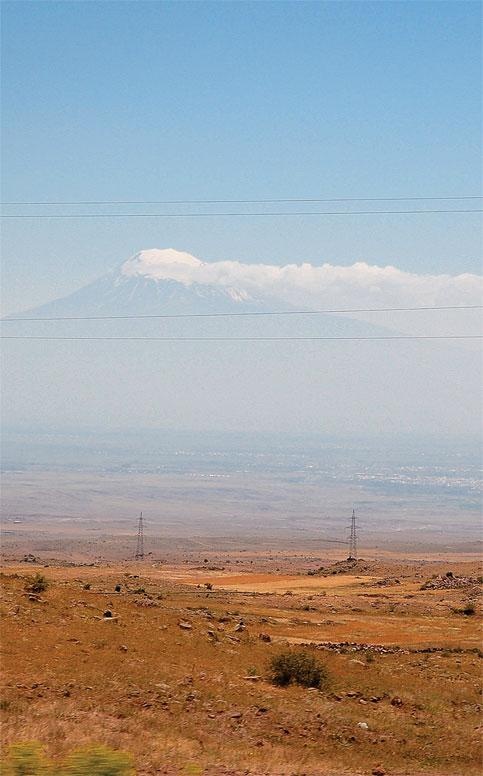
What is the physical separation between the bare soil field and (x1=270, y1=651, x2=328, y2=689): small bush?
0.80 ft

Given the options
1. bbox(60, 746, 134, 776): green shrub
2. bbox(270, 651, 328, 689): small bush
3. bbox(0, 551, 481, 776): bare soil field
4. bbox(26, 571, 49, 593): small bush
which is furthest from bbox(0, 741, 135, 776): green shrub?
bbox(26, 571, 49, 593): small bush

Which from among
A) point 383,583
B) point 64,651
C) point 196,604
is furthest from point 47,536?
point 64,651

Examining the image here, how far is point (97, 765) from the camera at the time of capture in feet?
33.2

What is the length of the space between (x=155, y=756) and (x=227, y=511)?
182463mm

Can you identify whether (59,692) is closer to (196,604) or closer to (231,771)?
(231,771)

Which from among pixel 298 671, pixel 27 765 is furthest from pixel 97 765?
pixel 298 671

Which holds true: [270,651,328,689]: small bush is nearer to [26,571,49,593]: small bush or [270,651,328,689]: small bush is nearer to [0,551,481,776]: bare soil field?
[0,551,481,776]: bare soil field

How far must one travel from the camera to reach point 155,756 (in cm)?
1403

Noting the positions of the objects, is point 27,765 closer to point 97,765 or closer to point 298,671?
point 97,765

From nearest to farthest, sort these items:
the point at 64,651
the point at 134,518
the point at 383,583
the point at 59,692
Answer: the point at 59,692 < the point at 64,651 < the point at 383,583 < the point at 134,518

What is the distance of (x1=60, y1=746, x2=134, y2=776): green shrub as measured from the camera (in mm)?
10016

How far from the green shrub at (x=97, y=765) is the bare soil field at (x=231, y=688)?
181cm

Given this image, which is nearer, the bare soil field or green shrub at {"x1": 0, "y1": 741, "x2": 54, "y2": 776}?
green shrub at {"x1": 0, "y1": 741, "x2": 54, "y2": 776}

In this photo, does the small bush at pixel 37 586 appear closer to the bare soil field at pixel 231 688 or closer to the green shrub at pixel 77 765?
the bare soil field at pixel 231 688
